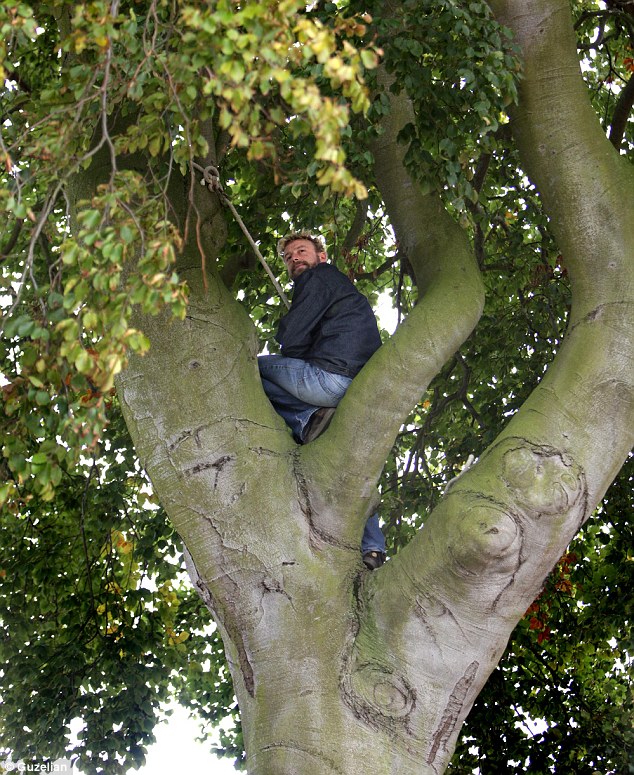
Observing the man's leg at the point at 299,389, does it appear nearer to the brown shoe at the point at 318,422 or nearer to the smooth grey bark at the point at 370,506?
the brown shoe at the point at 318,422

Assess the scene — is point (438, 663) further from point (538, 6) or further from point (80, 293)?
point (538, 6)

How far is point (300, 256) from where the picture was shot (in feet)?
17.0

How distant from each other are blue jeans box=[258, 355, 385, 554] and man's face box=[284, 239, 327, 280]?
80cm

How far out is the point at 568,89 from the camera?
440cm

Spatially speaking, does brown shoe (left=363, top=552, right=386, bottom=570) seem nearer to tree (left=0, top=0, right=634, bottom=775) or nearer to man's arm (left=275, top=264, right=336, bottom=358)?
tree (left=0, top=0, right=634, bottom=775)

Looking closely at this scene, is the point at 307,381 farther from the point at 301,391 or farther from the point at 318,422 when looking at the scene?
the point at 318,422

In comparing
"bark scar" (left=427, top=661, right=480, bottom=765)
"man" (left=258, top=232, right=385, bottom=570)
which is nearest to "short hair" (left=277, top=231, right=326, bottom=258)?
"man" (left=258, top=232, right=385, bottom=570)

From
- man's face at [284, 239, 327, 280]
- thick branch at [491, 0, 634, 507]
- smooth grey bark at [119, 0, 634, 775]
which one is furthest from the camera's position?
man's face at [284, 239, 327, 280]

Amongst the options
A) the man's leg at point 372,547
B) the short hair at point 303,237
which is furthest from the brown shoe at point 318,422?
the short hair at point 303,237

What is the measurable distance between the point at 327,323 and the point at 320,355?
8.8 inches

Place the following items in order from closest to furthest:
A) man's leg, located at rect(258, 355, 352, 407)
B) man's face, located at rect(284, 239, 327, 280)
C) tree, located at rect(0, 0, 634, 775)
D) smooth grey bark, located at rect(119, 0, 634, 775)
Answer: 1. tree, located at rect(0, 0, 634, 775)
2. smooth grey bark, located at rect(119, 0, 634, 775)
3. man's leg, located at rect(258, 355, 352, 407)
4. man's face, located at rect(284, 239, 327, 280)

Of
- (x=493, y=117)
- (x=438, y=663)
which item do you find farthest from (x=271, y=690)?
(x=493, y=117)

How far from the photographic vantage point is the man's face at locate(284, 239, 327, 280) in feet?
17.0

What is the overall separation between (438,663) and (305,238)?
8.19 feet
